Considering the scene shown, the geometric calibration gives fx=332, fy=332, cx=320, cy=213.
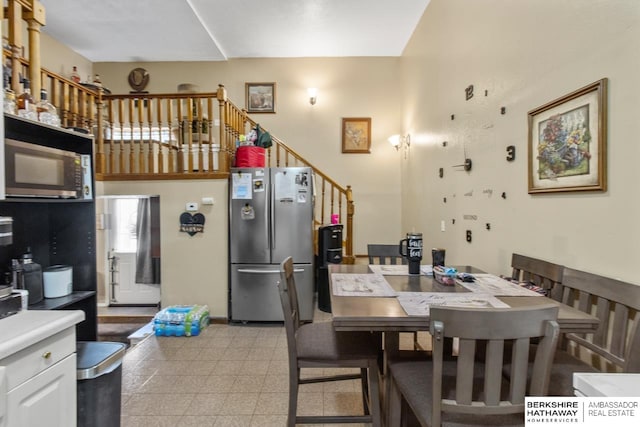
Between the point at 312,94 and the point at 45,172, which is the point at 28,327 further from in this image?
the point at 312,94

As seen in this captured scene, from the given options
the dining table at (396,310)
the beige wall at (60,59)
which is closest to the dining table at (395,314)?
the dining table at (396,310)

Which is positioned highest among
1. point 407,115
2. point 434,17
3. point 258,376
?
point 434,17

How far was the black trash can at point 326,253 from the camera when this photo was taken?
13.8 ft

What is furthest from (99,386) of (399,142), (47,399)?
(399,142)

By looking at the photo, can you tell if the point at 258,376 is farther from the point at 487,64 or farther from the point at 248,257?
the point at 487,64

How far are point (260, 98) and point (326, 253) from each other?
306 cm

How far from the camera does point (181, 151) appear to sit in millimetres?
3924

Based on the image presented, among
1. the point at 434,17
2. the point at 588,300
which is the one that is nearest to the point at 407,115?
the point at 434,17

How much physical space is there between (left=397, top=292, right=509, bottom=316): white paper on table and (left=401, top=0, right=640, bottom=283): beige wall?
58 cm

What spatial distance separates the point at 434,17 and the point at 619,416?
4191 millimetres

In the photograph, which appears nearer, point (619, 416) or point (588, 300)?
point (619, 416)

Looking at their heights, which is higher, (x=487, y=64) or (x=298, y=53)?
(x=298, y=53)

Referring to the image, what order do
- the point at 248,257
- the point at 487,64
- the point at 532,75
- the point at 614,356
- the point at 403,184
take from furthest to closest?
the point at 403,184 → the point at 248,257 → the point at 487,64 → the point at 532,75 → the point at 614,356

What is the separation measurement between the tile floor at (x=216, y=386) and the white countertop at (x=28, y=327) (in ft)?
3.55
